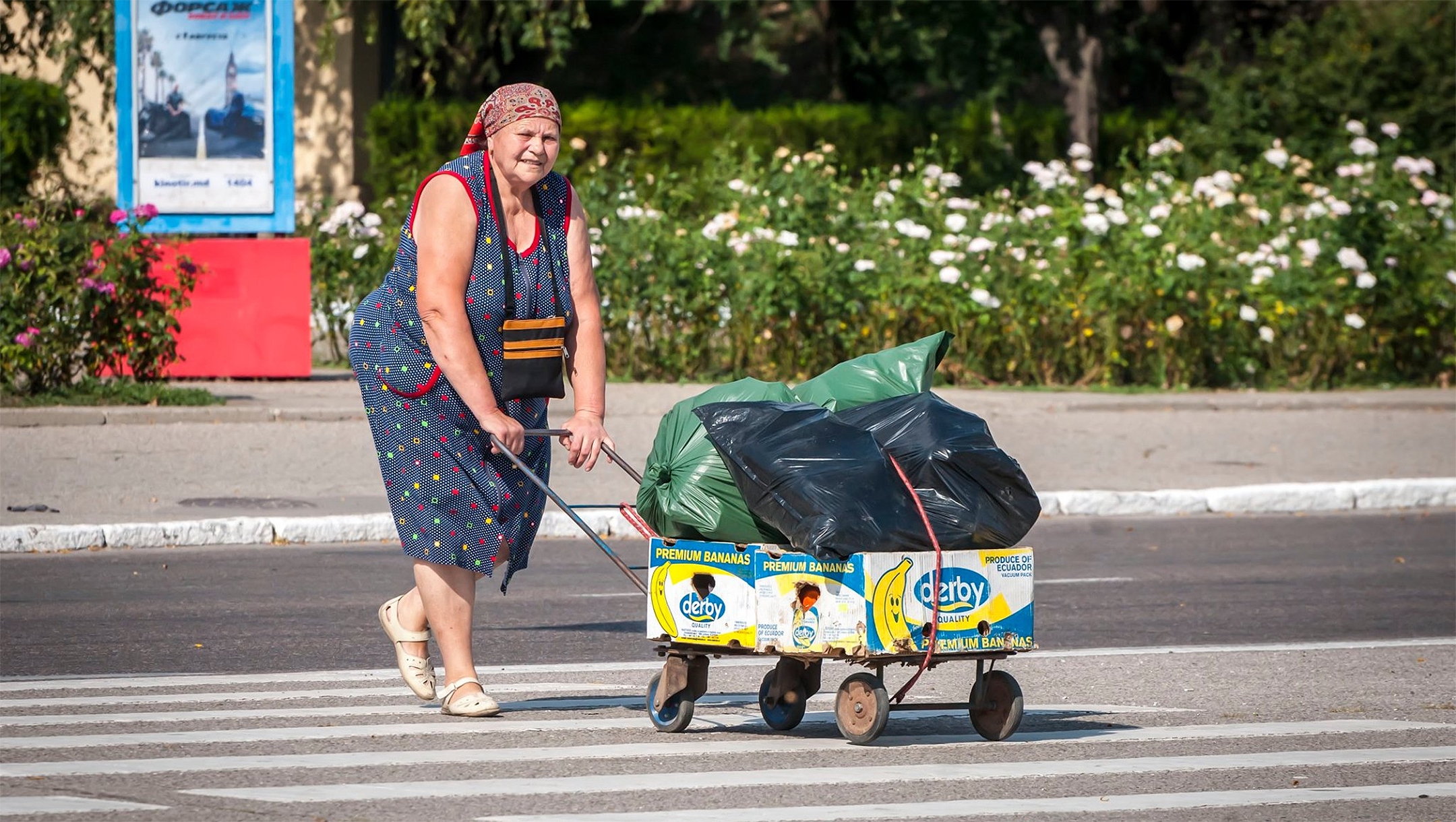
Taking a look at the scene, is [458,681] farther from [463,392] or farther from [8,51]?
[8,51]

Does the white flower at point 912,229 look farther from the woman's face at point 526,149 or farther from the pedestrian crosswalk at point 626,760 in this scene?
the woman's face at point 526,149

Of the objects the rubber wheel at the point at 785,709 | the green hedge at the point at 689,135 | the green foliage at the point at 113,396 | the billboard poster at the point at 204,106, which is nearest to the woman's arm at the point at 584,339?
the rubber wheel at the point at 785,709

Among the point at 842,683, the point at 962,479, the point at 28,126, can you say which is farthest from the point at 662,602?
the point at 28,126

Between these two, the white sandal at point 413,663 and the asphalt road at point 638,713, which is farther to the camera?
the white sandal at point 413,663

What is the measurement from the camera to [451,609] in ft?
19.8

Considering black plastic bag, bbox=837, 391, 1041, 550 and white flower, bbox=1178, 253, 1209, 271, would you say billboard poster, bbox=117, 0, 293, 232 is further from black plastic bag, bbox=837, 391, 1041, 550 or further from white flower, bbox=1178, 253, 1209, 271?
black plastic bag, bbox=837, 391, 1041, 550

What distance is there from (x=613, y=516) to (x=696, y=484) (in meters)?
6.03

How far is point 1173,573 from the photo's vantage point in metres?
10.5

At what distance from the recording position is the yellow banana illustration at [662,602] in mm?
5797

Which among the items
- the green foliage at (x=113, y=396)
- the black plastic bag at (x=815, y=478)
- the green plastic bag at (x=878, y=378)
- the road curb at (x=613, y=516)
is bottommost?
the road curb at (x=613, y=516)

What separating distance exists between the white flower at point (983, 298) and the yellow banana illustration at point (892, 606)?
11.3m

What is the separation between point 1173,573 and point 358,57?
17.7 metres

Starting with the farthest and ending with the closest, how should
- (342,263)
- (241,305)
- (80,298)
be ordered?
(342,263) → (241,305) → (80,298)

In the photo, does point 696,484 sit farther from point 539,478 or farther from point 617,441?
point 617,441
